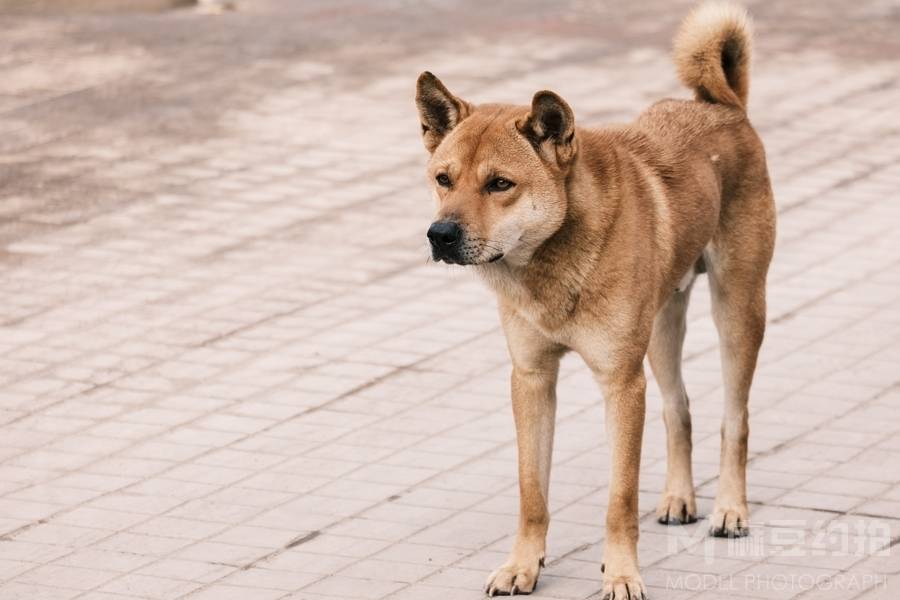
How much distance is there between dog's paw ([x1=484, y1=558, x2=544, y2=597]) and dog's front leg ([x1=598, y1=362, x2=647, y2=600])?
25 cm

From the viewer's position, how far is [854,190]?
36.7 ft

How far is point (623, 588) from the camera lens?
233 inches

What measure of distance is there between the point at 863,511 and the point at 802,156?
555 cm

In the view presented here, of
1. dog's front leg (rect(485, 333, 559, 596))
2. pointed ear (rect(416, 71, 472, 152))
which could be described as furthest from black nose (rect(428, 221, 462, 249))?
dog's front leg (rect(485, 333, 559, 596))

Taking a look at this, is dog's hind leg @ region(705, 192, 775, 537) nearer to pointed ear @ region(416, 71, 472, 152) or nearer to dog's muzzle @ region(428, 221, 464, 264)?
pointed ear @ region(416, 71, 472, 152)

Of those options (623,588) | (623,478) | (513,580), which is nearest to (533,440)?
(623,478)

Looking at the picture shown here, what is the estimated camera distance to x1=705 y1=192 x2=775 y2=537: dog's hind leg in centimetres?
667

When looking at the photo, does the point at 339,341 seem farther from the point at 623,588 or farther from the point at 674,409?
the point at 623,588

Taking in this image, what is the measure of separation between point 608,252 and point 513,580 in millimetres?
1142

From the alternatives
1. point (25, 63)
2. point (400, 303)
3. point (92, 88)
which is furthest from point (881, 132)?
point (25, 63)

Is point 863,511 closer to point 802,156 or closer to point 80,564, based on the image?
point 80,564

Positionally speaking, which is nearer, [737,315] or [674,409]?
[737,315]

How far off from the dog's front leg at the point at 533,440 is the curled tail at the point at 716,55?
57.9 inches

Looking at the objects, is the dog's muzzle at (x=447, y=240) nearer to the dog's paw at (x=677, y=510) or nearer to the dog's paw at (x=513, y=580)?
the dog's paw at (x=513, y=580)
